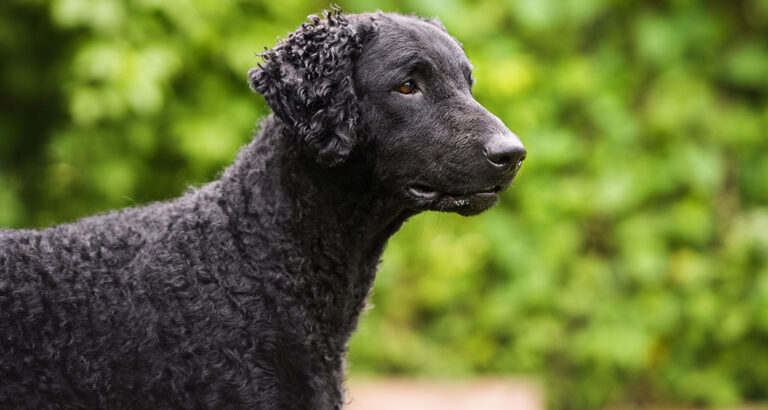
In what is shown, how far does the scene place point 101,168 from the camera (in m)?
5.02

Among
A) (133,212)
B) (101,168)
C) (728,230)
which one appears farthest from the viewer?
(728,230)

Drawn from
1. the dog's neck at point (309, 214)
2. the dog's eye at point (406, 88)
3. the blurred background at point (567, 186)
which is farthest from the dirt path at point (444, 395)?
the dog's eye at point (406, 88)

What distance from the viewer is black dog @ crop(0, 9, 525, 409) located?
246 centimetres

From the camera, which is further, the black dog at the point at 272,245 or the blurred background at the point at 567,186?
the blurred background at the point at 567,186

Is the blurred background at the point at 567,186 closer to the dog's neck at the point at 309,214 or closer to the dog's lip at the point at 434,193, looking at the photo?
the dog's neck at the point at 309,214

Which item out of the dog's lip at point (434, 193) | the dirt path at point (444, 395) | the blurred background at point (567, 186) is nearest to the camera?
the dog's lip at point (434, 193)

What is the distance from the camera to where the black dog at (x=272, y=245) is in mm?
2459

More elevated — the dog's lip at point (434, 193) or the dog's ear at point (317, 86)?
the dog's ear at point (317, 86)

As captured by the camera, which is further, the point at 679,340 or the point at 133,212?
the point at 679,340

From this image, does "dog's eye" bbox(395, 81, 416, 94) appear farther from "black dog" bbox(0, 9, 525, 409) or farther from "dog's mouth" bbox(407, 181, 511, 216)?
"dog's mouth" bbox(407, 181, 511, 216)

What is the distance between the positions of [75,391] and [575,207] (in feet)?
13.9

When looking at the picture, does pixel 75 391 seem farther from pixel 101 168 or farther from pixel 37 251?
pixel 101 168

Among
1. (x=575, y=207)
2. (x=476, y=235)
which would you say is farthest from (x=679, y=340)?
(x=476, y=235)

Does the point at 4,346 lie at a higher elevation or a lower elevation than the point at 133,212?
lower
